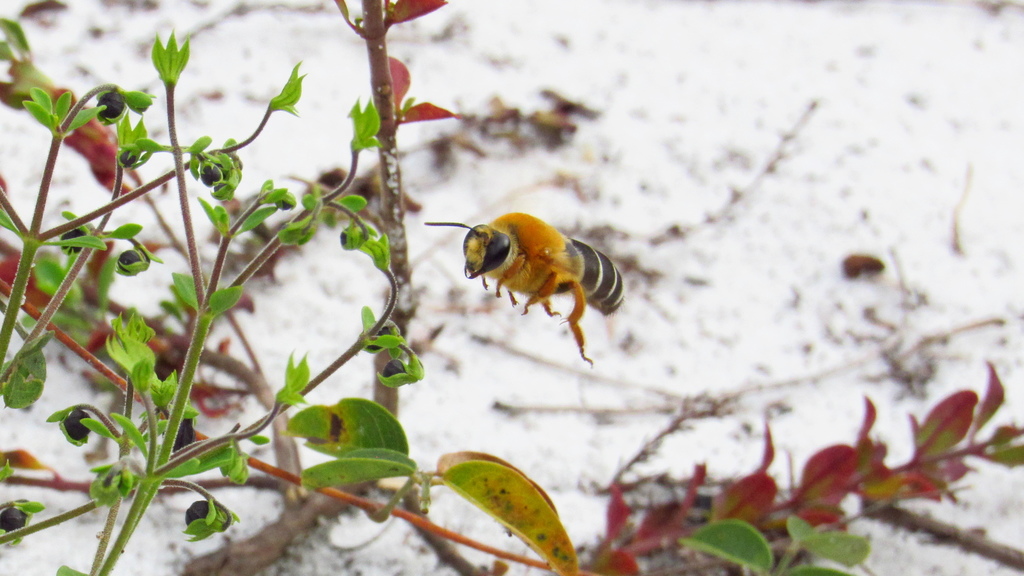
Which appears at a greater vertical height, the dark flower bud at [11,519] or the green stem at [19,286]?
the green stem at [19,286]

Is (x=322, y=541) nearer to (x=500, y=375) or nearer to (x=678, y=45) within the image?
(x=500, y=375)

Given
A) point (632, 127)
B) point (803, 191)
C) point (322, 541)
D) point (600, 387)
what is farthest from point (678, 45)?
point (322, 541)

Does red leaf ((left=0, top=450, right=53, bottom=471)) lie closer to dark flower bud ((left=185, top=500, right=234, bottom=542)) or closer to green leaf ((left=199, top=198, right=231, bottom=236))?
dark flower bud ((left=185, top=500, right=234, bottom=542))

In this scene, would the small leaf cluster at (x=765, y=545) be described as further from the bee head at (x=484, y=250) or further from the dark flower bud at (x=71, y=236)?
the dark flower bud at (x=71, y=236)

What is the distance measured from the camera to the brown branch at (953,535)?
1342 mm

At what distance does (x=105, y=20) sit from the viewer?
215 cm

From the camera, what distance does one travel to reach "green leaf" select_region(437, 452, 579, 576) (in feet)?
2.89

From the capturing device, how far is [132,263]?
0.79 metres

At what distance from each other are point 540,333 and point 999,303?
1.08 m

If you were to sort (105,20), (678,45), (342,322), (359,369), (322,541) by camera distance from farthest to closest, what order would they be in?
(678,45) < (105,20) < (342,322) < (359,369) < (322,541)

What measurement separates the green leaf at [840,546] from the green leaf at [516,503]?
396 millimetres

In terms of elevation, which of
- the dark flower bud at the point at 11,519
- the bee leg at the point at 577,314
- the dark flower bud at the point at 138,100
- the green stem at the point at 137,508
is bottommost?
the green stem at the point at 137,508

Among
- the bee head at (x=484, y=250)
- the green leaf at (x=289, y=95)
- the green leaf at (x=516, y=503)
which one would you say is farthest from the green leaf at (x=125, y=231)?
the bee head at (x=484, y=250)

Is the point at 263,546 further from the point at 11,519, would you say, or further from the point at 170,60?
the point at 170,60
